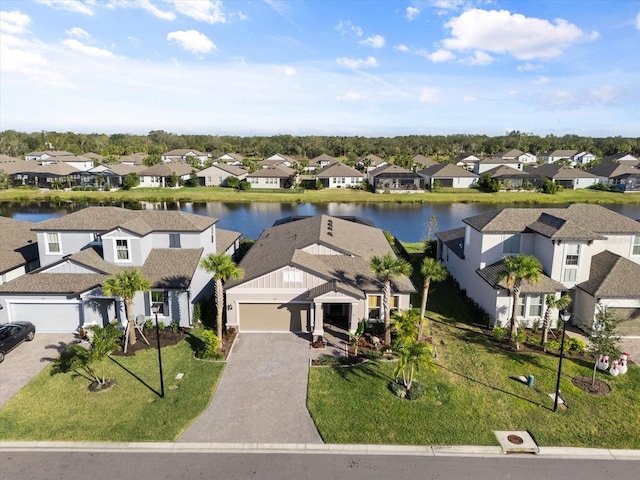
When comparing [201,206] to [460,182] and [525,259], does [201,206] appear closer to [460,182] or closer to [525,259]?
[460,182]

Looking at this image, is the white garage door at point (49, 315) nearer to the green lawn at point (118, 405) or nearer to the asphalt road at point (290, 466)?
the green lawn at point (118, 405)

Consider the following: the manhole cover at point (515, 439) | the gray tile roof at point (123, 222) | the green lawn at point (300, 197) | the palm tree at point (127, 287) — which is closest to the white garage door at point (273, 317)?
the palm tree at point (127, 287)

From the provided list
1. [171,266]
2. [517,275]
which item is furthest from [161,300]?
[517,275]

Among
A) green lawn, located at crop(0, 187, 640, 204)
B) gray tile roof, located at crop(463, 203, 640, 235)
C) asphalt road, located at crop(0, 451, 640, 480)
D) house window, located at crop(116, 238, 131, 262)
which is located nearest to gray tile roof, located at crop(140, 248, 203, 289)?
house window, located at crop(116, 238, 131, 262)

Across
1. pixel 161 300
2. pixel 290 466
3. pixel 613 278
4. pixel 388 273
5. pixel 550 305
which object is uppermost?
pixel 388 273

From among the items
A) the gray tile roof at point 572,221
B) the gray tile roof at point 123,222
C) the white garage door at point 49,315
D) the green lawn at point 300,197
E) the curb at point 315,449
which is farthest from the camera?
the green lawn at point 300,197

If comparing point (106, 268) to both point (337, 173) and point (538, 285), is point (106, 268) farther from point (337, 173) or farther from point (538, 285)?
point (337, 173)

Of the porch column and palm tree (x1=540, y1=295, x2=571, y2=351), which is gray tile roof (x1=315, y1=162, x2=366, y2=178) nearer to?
the porch column
